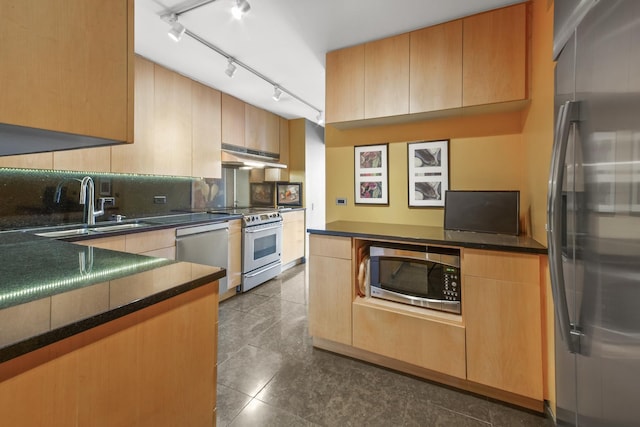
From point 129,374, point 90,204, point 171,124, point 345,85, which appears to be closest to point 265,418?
point 129,374

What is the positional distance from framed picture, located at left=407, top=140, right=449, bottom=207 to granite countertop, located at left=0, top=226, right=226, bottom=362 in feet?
6.42

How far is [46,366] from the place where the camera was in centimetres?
58

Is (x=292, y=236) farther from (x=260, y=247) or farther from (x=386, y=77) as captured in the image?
(x=386, y=77)

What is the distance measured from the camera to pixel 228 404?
1680mm

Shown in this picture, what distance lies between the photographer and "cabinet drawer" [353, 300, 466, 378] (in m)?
1.79

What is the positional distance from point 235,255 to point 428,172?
2388mm

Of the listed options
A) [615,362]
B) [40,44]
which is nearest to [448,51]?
[615,362]

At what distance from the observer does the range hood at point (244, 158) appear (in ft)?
12.0

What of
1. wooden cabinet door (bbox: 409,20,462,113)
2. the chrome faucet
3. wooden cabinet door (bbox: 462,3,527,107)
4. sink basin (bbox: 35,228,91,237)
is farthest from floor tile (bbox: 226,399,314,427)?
wooden cabinet door (bbox: 462,3,527,107)

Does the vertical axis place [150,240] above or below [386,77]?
below

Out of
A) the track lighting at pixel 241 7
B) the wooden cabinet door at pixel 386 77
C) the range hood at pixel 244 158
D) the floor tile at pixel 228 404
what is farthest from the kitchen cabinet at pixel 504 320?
the range hood at pixel 244 158

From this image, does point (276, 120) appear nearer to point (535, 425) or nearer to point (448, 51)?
point (448, 51)

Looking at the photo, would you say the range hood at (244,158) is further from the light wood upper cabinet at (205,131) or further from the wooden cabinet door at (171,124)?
the wooden cabinet door at (171,124)

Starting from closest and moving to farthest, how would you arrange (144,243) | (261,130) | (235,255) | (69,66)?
1. (69,66)
2. (144,243)
3. (235,255)
4. (261,130)
